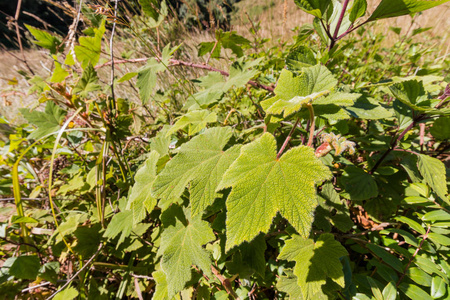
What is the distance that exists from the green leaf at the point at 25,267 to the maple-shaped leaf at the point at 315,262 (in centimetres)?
118

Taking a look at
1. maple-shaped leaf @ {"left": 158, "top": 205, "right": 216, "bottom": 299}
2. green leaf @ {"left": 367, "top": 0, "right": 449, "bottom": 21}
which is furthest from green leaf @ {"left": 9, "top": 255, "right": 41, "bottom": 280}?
green leaf @ {"left": 367, "top": 0, "right": 449, "bottom": 21}

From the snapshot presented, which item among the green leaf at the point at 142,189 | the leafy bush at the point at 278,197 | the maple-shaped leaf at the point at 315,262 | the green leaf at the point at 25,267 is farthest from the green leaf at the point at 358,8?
the green leaf at the point at 25,267

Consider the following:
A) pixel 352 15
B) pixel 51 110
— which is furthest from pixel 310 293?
pixel 51 110

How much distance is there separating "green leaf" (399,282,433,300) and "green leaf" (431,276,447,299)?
0.07 feet

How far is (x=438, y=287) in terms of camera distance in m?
0.66

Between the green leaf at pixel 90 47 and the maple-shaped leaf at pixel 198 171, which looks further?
the green leaf at pixel 90 47

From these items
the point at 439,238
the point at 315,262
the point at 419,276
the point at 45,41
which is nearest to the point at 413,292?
the point at 419,276

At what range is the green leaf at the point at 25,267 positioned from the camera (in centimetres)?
99

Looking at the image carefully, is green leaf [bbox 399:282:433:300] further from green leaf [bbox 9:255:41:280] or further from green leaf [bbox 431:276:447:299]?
green leaf [bbox 9:255:41:280]

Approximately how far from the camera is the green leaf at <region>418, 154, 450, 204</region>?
751mm

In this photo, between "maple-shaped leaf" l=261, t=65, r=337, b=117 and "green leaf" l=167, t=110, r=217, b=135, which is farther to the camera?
"green leaf" l=167, t=110, r=217, b=135

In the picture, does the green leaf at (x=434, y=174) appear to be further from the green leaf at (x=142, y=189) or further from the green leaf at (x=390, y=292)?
the green leaf at (x=142, y=189)

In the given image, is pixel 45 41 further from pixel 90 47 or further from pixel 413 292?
pixel 413 292

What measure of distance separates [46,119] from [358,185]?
1.58 metres
